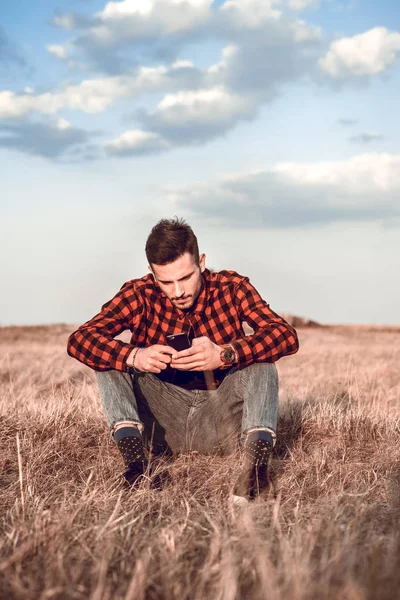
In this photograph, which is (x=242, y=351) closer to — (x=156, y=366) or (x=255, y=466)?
(x=156, y=366)

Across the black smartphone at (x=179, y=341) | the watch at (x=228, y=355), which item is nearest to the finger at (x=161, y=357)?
the black smartphone at (x=179, y=341)

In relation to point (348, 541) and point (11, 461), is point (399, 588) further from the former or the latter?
point (11, 461)

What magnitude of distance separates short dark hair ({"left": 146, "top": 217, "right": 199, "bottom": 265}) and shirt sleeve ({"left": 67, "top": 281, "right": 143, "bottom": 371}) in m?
0.34

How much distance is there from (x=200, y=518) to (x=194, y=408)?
50.7 inches

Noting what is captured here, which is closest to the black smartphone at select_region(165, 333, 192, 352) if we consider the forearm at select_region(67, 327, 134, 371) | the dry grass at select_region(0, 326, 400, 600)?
the forearm at select_region(67, 327, 134, 371)

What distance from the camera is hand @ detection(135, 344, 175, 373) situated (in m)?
3.77

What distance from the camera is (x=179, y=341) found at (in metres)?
3.95

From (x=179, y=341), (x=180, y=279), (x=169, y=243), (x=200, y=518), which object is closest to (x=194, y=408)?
(x=179, y=341)

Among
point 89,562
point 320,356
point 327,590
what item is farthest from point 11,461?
point 320,356

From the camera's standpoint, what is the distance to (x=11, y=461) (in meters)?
4.31

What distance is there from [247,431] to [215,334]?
0.81 meters

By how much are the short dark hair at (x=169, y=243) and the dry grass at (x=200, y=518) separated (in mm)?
1336

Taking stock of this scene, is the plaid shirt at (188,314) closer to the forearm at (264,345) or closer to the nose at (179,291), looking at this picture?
the forearm at (264,345)

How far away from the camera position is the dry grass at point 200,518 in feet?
7.11
